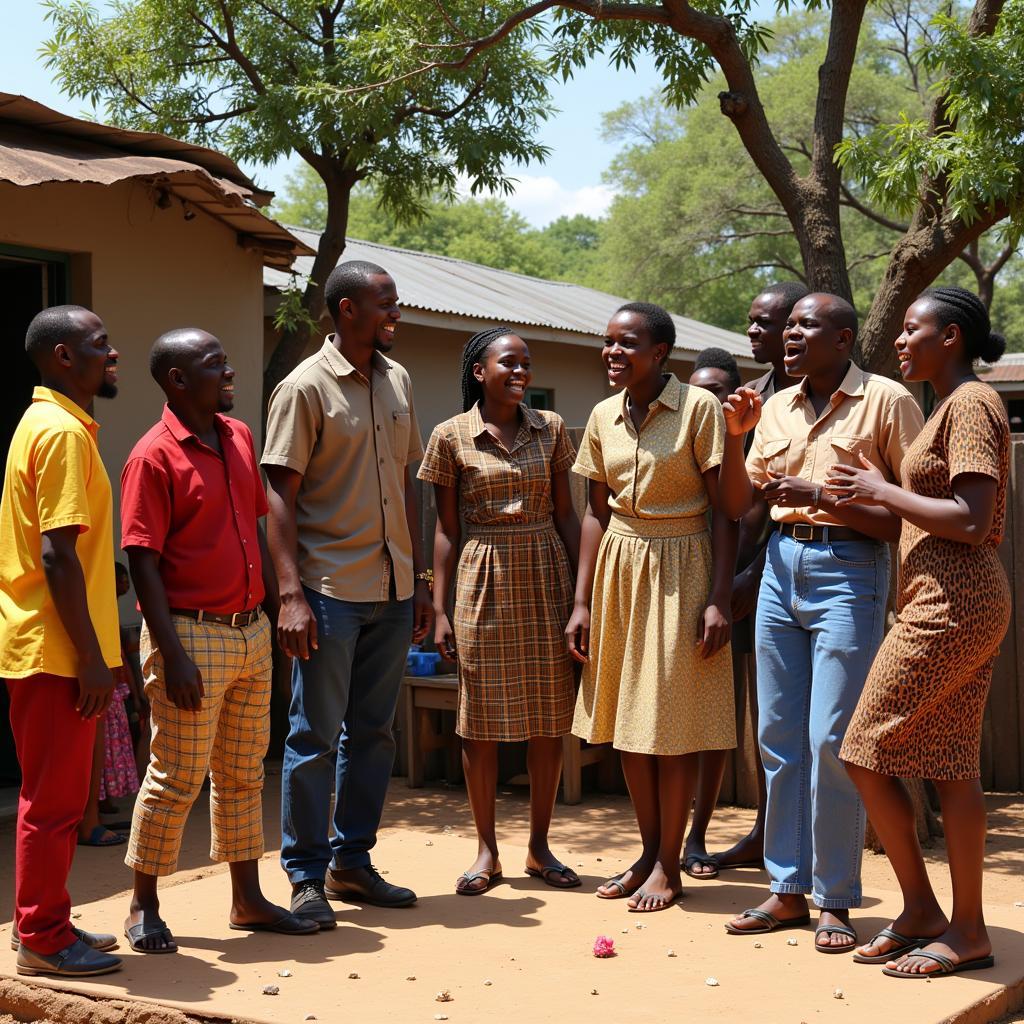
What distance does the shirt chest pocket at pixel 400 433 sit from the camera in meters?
4.90

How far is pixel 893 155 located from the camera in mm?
6754

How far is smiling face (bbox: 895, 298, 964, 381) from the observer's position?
13.1ft

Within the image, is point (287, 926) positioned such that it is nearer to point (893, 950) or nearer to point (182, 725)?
point (182, 725)

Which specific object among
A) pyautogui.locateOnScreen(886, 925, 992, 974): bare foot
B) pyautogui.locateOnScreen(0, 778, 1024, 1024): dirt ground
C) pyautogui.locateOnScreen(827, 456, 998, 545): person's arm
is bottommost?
pyautogui.locateOnScreen(0, 778, 1024, 1024): dirt ground

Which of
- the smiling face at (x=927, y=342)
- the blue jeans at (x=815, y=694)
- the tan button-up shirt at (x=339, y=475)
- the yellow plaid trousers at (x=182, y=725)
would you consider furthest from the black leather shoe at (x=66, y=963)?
the smiling face at (x=927, y=342)

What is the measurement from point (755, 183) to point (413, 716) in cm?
2548

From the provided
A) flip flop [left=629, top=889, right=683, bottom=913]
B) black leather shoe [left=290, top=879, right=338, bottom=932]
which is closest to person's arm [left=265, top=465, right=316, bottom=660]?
black leather shoe [left=290, top=879, right=338, bottom=932]

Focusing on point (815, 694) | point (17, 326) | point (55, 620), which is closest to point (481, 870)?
point (815, 694)

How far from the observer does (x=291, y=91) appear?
10727 mm

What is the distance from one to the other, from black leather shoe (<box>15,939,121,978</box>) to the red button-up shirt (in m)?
1.11

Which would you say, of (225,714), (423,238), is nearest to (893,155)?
(225,714)

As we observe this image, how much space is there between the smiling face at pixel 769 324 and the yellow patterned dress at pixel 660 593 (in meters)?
0.65

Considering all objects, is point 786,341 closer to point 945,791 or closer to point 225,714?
point 945,791

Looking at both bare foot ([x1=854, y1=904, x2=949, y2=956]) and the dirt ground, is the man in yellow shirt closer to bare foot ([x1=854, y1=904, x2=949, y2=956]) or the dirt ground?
the dirt ground
